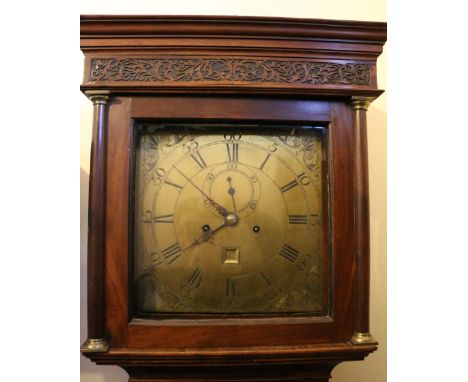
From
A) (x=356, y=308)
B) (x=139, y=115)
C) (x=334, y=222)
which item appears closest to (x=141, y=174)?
(x=139, y=115)

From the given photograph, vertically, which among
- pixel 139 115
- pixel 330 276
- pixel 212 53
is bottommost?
pixel 330 276

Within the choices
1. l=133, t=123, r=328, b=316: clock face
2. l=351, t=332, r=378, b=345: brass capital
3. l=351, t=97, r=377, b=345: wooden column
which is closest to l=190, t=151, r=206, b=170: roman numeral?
l=133, t=123, r=328, b=316: clock face

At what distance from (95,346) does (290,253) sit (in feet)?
1.43

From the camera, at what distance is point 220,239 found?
730mm

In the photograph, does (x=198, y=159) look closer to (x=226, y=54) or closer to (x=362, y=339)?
(x=226, y=54)

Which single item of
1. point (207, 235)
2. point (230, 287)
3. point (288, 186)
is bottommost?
point (230, 287)

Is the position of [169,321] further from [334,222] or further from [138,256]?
[334,222]

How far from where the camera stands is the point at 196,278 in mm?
731

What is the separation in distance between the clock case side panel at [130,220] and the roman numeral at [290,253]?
3.1 inches

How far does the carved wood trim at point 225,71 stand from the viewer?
0.71 m

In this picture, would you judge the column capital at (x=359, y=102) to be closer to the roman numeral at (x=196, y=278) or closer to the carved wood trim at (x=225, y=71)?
the carved wood trim at (x=225, y=71)

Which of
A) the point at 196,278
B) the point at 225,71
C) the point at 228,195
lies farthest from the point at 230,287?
the point at 225,71

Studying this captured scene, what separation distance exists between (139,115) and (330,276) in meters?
0.52

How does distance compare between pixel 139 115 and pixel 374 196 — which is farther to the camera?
pixel 374 196
